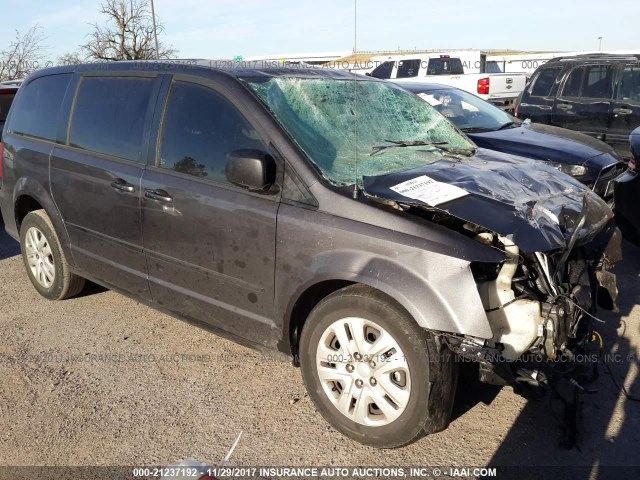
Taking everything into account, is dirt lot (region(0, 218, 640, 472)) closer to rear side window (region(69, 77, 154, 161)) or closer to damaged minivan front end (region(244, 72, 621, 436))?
damaged minivan front end (region(244, 72, 621, 436))

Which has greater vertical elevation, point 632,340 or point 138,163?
point 138,163

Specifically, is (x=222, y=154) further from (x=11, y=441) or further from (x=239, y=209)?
(x=11, y=441)

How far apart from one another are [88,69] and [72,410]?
8.11ft

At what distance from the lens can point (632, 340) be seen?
407 cm

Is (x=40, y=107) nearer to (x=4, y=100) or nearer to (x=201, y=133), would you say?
(x=201, y=133)

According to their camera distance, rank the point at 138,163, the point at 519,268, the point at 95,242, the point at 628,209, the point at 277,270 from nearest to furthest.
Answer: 1. the point at 519,268
2. the point at 277,270
3. the point at 138,163
4. the point at 95,242
5. the point at 628,209

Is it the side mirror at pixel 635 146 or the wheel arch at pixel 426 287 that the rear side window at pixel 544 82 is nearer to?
the side mirror at pixel 635 146

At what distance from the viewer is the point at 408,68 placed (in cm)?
1931

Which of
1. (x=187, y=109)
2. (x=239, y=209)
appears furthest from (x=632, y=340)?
(x=187, y=109)

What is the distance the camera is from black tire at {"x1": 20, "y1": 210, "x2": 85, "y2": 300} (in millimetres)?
4738

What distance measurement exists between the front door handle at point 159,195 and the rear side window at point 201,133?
16 cm

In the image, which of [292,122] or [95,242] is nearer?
[292,122]

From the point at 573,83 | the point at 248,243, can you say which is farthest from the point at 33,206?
the point at 573,83

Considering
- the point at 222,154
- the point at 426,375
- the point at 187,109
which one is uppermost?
the point at 187,109
